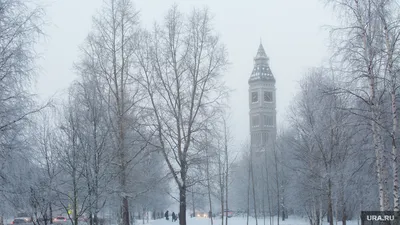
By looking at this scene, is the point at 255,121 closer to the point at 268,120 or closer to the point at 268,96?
the point at 268,120

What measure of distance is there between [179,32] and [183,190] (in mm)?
8640

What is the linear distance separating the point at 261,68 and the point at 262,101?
36.0 feet

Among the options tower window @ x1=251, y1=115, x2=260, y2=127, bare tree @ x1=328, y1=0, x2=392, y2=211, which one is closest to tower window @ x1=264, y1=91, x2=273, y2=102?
tower window @ x1=251, y1=115, x2=260, y2=127

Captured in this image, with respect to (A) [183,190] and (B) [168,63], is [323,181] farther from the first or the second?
(B) [168,63]

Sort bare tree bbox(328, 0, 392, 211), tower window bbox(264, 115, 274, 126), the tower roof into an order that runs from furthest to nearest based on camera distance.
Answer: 1. tower window bbox(264, 115, 274, 126)
2. the tower roof
3. bare tree bbox(328, 0, 392, 211)

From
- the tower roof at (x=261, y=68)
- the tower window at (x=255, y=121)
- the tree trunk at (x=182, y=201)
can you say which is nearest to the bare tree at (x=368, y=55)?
the tree trunk at (x=182, y=201)

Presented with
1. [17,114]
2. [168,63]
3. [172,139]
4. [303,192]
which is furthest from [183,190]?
[17,114]

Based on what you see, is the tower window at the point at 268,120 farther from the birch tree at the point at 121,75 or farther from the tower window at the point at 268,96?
the birch tree at the point at 121,75

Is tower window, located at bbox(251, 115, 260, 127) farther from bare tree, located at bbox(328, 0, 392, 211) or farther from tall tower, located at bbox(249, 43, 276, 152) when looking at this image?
bare tree, located at bbox(328, 0, 392, 211)

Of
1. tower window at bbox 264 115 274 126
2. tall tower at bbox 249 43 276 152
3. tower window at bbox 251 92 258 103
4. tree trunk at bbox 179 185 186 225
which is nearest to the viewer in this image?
tree trunk at bbox 179 185 186 225

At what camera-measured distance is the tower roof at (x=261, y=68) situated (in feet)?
477

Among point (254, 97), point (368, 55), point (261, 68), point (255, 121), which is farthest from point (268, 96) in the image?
point (368, 55)

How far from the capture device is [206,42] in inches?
1020

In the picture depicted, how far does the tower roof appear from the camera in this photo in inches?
5719
